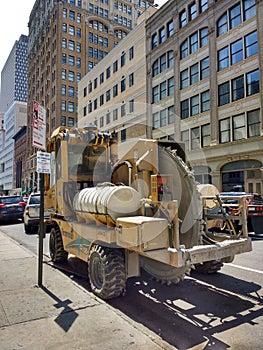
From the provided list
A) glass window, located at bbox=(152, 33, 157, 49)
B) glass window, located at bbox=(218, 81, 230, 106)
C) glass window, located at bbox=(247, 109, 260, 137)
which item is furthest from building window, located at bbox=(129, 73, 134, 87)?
glass window, located at bbox=(247, 109, 260, 137)

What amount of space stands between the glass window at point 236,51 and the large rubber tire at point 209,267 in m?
19.6

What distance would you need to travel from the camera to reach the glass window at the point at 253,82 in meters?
20.5

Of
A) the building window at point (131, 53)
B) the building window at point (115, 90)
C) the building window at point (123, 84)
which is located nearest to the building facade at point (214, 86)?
the building window at point (131, 53)

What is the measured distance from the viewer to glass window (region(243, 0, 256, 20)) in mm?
20703

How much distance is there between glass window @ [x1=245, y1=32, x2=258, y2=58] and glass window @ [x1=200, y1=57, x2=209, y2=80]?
11.8ft

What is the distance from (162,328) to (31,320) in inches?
A: 68.0

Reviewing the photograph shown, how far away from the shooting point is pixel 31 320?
3.97 meters

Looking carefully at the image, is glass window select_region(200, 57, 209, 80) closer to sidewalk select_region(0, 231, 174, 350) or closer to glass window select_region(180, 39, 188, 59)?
glass window select_region(180, 39, 188, 59)

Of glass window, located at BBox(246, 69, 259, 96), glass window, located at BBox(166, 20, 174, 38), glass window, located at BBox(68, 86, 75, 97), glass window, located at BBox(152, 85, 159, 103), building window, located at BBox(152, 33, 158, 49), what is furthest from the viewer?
glass window, located at BBox(68, 86, 75, 97)

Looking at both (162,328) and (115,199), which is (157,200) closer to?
(115,199)

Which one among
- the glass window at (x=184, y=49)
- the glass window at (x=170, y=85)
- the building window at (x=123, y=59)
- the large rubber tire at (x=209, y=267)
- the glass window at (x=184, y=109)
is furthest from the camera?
the building window at (x=123, y=59)

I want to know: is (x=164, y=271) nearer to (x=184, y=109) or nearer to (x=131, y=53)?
(x=184, y=109)

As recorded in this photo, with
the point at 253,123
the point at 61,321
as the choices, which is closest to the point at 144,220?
the point at 61,321

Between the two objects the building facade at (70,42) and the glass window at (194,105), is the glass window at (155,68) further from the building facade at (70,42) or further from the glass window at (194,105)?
the building facade at (70,42)
